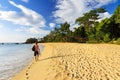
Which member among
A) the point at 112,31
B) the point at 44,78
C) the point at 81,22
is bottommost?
the point at 44,78

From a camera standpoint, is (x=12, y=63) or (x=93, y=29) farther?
(x=93, y=29)

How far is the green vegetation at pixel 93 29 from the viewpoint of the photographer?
40406mm

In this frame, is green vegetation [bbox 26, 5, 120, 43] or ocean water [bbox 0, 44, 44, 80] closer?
ocean water [bbox 0, 44, 44, 80]

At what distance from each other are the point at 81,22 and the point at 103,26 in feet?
93.4

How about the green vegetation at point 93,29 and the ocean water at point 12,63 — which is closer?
the ocean water at point 12,63

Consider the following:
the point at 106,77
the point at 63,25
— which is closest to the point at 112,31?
the point at 106,77

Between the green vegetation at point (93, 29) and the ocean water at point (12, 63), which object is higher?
the green vegetation at point (93, 29)

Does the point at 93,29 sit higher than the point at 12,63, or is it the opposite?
the point at 93,29

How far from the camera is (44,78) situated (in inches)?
333

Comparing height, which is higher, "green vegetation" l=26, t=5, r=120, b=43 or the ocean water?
"green vegetation" l=26, t=5, r=120, b=43

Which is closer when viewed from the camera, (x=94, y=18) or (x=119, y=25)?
(x=119, y=25)

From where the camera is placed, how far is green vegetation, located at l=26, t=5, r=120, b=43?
133 feet

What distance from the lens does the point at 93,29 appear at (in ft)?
173

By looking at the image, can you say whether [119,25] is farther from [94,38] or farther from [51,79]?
[51,79]
